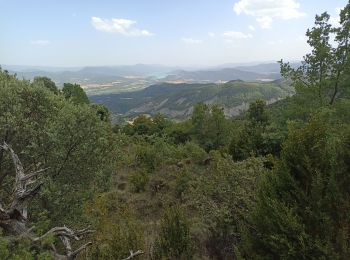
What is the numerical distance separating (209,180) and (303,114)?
38.7ft

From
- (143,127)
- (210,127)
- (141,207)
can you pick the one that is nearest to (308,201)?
(141,207)

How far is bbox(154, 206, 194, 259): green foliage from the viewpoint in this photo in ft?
36.9

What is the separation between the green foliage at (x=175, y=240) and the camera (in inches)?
443

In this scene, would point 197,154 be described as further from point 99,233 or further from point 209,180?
point 99,233

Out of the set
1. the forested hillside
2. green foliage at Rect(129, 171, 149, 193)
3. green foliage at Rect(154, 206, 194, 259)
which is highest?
the forested hillside

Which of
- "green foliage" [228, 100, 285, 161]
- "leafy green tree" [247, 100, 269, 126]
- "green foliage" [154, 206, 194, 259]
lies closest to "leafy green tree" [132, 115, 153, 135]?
"leafy green tree" [247, 100, 269, 126]

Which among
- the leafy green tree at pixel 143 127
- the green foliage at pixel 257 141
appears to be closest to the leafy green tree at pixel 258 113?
the green foliage at pixel 257 141

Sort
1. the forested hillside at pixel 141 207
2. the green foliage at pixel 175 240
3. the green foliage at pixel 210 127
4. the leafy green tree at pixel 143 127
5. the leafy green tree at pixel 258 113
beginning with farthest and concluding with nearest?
1. the leafy green tree at pixel 143 127
2. the green foliage at pixel 210 127
3. the leafy green tree at pixel 258 113
4. the green foliage at pixel 175 240
5. the forested hillside at pixel 141 207

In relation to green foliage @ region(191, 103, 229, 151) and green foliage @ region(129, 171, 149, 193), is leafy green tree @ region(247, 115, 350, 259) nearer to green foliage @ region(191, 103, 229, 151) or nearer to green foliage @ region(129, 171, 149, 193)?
green foliage @ region(129, 171, 149, 193)

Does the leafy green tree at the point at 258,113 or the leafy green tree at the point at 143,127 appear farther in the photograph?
the leafy green tree at the point at 143,127

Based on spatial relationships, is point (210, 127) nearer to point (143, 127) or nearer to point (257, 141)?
point (257, 141)

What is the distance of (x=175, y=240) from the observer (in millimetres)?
11383

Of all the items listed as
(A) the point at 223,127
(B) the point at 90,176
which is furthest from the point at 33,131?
(A) the point at 223,127

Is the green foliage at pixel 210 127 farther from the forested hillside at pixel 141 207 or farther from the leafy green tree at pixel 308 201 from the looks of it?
the leafy green tree at pixel 308 201
